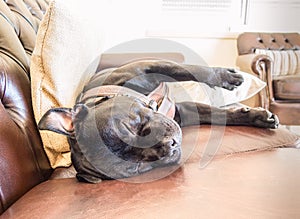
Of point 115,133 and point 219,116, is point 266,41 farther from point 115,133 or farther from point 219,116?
point 115,133

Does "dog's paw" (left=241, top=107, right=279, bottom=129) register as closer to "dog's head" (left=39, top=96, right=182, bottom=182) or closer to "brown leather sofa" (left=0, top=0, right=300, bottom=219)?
"brown leather sofa" (left=0, top=0, right=300, bottom=219)

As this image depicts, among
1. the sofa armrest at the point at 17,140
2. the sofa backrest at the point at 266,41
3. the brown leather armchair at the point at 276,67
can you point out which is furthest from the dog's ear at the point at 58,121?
the sofa backrest at the point at 266,41

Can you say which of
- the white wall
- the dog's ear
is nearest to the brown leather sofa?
the dog's ear

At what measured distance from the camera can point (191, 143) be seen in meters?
1.05

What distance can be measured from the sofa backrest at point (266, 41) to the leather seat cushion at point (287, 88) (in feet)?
2.13

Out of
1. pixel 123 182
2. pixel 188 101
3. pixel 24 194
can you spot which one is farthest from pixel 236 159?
pixel 24 194

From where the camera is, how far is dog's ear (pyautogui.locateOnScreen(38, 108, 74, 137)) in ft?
2.53

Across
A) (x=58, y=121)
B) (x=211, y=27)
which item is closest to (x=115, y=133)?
(x=58, y=121)

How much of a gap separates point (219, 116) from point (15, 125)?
74cm

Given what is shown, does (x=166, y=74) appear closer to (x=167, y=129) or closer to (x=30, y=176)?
(x=167, y=129)

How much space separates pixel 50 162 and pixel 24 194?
205 millimetres

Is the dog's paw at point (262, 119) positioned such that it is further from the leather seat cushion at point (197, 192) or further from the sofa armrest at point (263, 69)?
the sofa armrest at point (263, 69)

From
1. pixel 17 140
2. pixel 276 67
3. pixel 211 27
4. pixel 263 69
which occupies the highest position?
pixel 17 140

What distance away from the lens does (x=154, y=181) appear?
824mm
